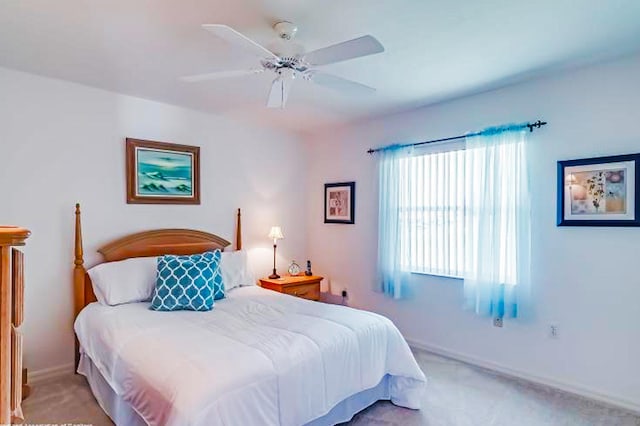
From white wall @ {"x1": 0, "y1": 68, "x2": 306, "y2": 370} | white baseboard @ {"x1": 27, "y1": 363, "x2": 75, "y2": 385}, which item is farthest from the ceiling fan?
white baseboard @ {"x1": 27, "y1": 363, "x2": 75, "y2": 385}

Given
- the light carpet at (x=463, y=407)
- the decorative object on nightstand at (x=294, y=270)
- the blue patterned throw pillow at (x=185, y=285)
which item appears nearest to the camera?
the light carpet at (x=463, y=407)

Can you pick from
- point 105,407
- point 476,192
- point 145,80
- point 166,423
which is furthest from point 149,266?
point 476,192

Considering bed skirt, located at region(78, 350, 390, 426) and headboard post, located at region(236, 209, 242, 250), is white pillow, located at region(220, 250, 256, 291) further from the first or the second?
bed skirt, located at region(78, 350, 390, 426)

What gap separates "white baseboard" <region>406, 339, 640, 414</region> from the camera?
267 cm

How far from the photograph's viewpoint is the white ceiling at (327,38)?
2012 mm

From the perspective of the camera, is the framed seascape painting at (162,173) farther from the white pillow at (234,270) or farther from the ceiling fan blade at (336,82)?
the ceiling fan blade at (336,82)

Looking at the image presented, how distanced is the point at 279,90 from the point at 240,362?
168cm

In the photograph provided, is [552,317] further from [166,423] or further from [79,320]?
[79,320]

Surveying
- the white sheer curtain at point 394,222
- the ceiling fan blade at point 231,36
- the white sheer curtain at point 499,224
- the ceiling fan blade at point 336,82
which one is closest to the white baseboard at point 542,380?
the white sheer curtain at point 499,224

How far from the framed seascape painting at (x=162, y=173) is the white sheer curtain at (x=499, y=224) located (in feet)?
9.09

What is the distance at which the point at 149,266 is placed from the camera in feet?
10.8

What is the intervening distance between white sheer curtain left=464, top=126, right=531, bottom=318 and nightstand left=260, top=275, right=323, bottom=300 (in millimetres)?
1746

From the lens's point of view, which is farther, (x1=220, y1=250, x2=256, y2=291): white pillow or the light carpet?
(x1=220, y1=250, x2=256, y2=291): white pillow

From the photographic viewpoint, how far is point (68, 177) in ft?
10.5
